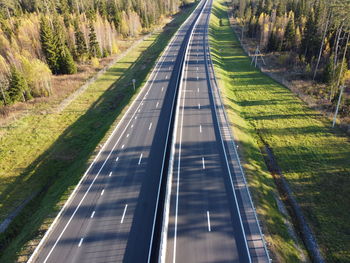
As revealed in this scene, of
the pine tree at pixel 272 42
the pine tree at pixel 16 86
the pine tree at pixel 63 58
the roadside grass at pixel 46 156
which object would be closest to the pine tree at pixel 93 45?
the pine tree at pixel 63 58

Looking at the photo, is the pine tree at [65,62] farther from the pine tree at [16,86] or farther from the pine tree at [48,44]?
the pine tree at [16,86]

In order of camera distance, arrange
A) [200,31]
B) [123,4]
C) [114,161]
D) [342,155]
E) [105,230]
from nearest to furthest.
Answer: [105,230] < [114,161] < [342,155] < [200,31] < [123,4]

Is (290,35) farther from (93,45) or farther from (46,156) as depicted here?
(46,156)

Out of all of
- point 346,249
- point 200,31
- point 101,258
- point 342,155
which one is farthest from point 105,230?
point 200,31

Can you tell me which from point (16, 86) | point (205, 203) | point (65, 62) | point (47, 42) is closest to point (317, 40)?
point (205, 203)

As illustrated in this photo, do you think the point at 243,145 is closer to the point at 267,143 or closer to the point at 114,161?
the point at 267,143

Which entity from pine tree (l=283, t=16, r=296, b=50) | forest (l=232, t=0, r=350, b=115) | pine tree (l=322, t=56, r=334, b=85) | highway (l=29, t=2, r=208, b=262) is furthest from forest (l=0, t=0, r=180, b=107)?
pine tree (l=322, t=56, r=334, b=85)
